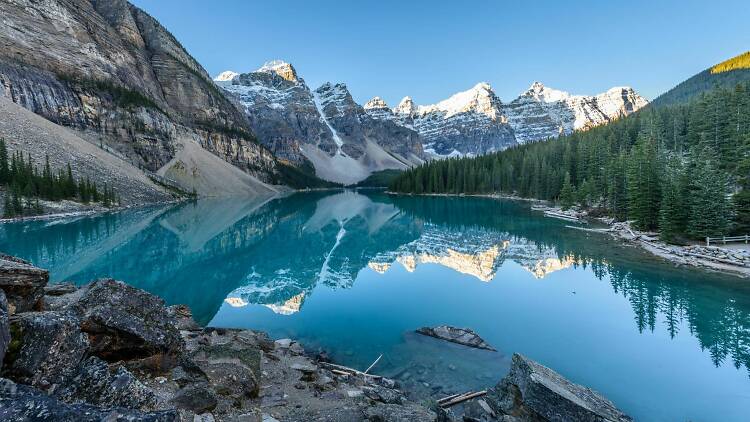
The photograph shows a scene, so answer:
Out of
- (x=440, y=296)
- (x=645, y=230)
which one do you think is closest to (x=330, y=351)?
(x=440, y=296)

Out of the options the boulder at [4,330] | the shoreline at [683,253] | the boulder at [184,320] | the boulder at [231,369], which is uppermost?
the boulder at [4,330]

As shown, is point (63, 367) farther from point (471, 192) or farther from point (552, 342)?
point (471, 192)

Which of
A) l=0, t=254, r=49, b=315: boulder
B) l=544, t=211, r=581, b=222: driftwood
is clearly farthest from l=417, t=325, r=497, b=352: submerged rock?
l=544, t=211, r=581, b=222: driftwood

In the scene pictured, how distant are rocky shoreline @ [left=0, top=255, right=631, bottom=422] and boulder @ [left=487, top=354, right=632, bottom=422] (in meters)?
0.02

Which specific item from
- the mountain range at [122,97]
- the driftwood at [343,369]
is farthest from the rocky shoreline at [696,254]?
the mountain range at [122,97]

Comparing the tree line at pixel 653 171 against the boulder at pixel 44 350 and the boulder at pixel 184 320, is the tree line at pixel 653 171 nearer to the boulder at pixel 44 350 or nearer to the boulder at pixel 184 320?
the boulder at pixel 184 320

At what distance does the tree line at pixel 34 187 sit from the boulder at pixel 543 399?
76.7 m

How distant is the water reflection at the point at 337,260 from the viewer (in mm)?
18531

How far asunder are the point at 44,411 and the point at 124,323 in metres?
4.61

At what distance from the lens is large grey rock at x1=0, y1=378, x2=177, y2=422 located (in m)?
3.25

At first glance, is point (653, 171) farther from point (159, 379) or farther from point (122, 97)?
point (122, 97)

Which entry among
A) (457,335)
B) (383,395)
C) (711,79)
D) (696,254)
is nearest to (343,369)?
(383,395)

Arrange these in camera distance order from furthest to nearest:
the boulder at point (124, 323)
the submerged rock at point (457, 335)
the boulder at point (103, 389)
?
1. the submerged rock at point (457, 335)
2. the boulder at point (124, 323)
3. the boulder at point (103, 389)

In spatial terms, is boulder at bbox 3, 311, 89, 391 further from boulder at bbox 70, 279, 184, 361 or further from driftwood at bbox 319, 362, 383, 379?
driftwood at bbox 319, 362, 383, 379
